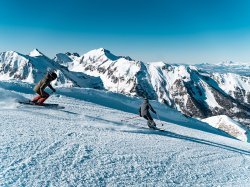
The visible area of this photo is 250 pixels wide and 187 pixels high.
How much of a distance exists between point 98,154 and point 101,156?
0.74 feet

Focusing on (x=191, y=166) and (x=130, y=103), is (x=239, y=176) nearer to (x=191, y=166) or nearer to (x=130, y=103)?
(x=191, y=166)

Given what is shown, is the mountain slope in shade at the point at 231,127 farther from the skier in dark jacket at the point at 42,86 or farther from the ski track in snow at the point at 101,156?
the ski track in snow at the point at 101,156

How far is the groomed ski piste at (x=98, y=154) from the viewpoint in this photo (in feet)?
42.5

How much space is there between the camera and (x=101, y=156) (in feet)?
49.6

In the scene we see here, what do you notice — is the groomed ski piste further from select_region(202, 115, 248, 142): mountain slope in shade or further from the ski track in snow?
select_region(202, 115, 248, 142): mountain slope in shade

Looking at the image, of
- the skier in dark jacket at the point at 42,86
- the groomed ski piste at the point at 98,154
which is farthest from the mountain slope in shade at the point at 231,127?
the skier in dark jacket at the point at 42,86

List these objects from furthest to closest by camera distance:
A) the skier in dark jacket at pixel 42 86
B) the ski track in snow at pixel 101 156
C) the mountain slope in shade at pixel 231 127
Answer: the mountain slope in shade at pixel 231 127 < the skier in dark jacket at pixel 42 86 < the ski track in snow at pixel 101 156

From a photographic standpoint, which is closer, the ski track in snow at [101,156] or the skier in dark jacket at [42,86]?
the ski track in snow at [101,156]

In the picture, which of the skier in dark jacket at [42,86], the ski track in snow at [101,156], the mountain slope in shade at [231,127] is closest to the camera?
the ski track in snow at [101,156]

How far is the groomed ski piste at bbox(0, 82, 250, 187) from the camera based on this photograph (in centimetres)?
1296

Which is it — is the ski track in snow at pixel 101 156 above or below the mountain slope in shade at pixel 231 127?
above

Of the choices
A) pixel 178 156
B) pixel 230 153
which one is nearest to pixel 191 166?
pixel 178 156

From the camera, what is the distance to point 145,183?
1355 centimetres

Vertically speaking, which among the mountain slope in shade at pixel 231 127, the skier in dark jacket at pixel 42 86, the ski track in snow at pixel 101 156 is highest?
the skier in dark jacket at pixel 42 86
